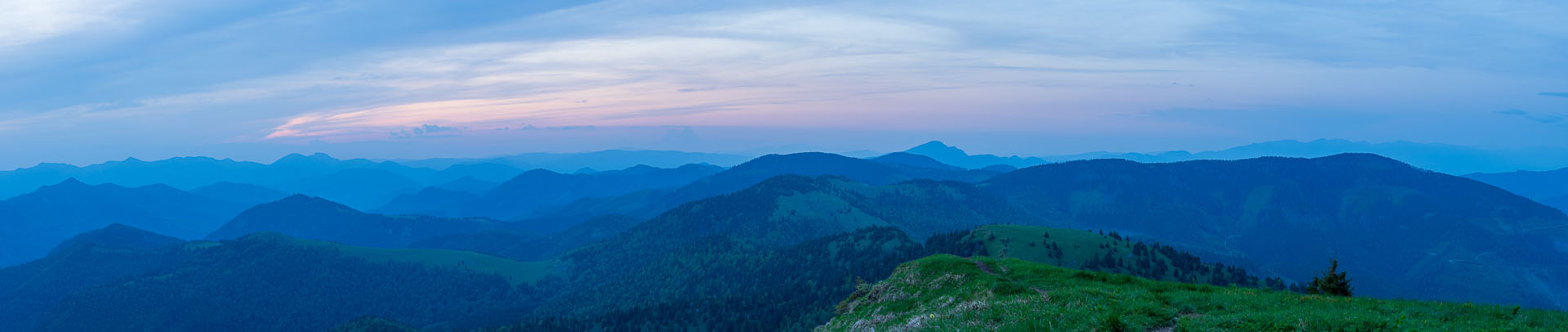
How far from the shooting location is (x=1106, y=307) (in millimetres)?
36062

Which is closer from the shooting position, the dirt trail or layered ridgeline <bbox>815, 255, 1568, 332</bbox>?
layered ridgeline <bbox>815, 255, 1568, 332</bbox>

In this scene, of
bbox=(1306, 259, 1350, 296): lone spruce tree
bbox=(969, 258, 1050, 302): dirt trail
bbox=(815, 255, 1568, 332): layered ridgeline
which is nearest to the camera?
bbox=(815, 255, 1568, 332): layered ridgeline

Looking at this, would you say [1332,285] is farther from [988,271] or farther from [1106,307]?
[1106,307]

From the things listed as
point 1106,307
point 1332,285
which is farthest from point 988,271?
point 1332,285

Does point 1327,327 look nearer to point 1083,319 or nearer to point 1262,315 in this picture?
point 1262,315

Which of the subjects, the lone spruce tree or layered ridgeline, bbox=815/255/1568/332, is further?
the lone spruce tree

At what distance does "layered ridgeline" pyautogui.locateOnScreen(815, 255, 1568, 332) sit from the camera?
2945cm

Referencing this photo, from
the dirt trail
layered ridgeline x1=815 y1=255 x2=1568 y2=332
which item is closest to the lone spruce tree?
layered ridgeline x1=815 y1=255 x2=1568 y2=332

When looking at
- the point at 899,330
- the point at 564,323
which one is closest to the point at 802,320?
the point at 564,323

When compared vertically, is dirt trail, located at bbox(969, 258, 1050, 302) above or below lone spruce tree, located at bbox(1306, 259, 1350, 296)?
above

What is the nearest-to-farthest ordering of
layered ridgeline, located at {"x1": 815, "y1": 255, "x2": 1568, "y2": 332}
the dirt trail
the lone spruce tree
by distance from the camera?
layered ridgeline, located at {"x1": 815, "y1": 255, "x2": 1568, "y2": 332} → the dirt trail → the lone spruce tree

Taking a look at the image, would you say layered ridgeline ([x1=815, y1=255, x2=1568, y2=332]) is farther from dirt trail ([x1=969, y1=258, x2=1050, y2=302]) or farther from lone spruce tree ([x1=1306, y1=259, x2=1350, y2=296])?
lone spruce tree ([x1=1306, y1=259, x2=1350, y2=296])

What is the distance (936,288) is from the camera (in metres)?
54.1

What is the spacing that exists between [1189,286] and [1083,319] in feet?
52.6
